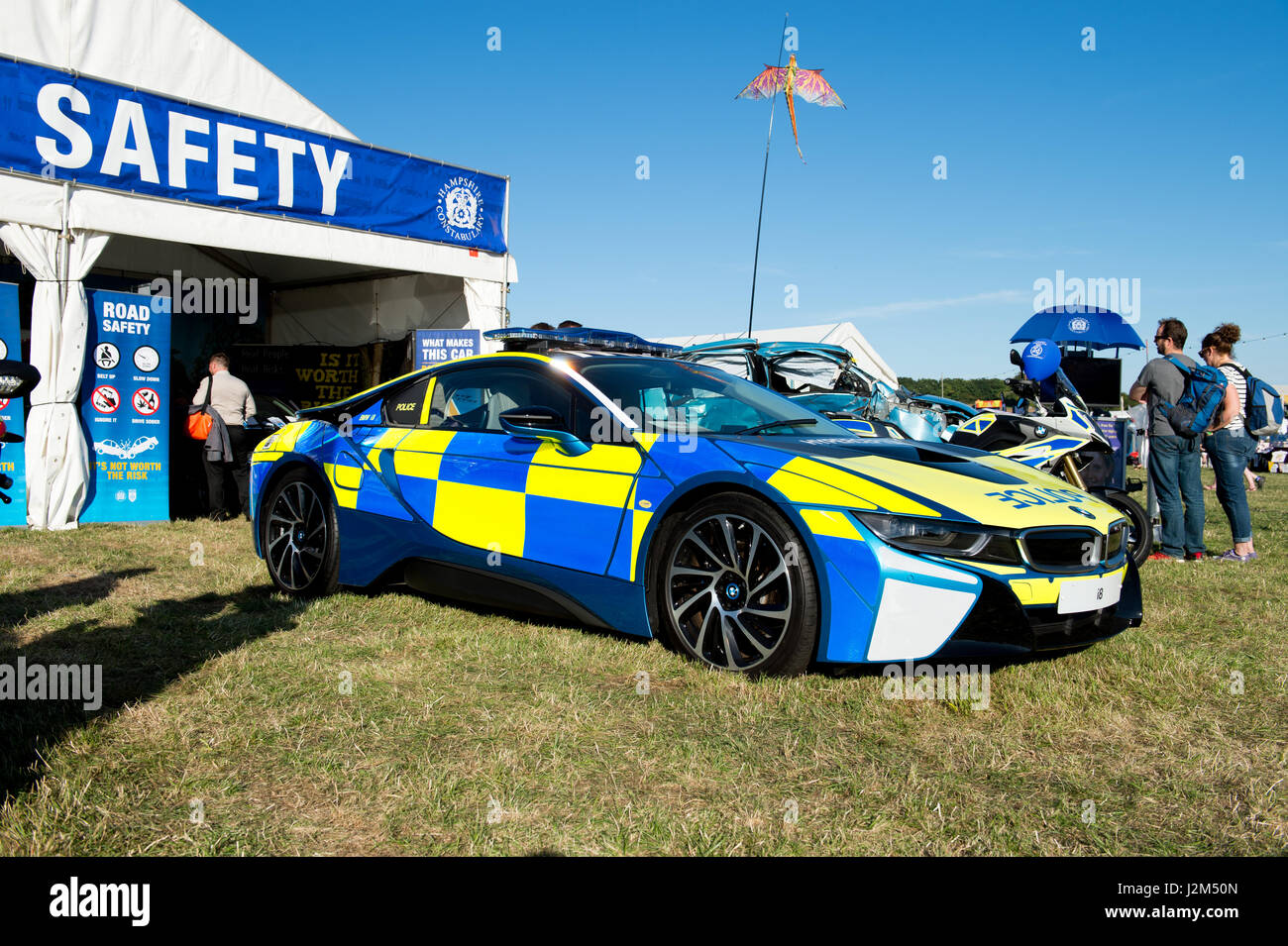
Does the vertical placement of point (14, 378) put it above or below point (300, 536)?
above

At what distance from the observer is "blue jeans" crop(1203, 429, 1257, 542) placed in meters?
6.66

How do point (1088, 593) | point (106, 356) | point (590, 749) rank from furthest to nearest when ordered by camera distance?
point (106, 356), point (1088, 593), point (590, 749)

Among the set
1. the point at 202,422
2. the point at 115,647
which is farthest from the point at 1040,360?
the point at 202,422

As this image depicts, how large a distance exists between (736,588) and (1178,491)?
199 inches

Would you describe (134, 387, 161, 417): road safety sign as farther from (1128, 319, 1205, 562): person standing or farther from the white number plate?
(1128, 319, 1205, 562): person standing

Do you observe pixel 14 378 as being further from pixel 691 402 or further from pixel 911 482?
pixel 911 482

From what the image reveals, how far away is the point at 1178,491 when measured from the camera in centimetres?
683

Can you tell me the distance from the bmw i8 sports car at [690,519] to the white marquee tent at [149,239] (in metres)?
4.31

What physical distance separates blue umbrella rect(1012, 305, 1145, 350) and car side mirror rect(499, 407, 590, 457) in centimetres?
1652

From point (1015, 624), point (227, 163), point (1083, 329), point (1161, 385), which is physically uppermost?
point (227, 163)

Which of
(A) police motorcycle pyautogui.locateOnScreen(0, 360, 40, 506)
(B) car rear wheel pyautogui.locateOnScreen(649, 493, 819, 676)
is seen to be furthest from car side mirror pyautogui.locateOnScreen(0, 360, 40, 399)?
(B) car rear wheel pyautogui.locateOnScreen(649, 493, 819, 676)

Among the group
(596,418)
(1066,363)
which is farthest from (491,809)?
(1066,363)

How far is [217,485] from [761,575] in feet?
23.9
